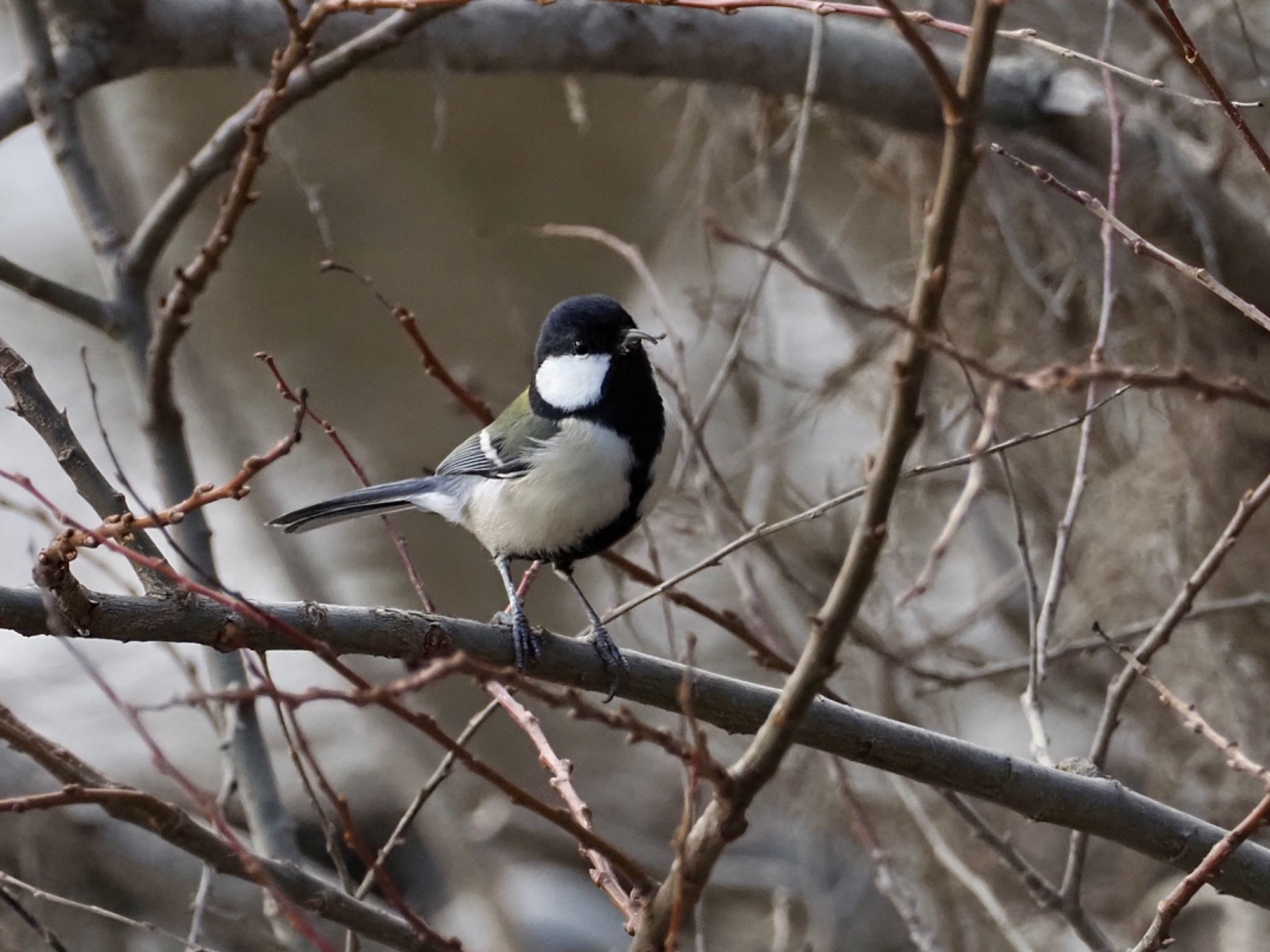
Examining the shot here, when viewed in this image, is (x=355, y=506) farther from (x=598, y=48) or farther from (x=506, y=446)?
(x=598, y=48)

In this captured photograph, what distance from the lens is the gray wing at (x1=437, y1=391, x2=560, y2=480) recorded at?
2.56m

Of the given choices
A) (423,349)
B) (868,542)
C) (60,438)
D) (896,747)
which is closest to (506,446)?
(423,349)

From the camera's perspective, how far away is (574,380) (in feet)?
8.48

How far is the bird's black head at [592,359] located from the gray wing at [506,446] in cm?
4

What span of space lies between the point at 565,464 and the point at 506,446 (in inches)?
8.7

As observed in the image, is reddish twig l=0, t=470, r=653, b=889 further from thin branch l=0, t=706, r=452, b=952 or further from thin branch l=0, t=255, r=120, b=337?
thin branch l=0, t=255, r=120, b=337

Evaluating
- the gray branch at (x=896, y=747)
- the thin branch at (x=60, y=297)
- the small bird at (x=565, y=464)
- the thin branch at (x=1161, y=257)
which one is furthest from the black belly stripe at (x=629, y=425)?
the thin branch at (x=1161, y=257)

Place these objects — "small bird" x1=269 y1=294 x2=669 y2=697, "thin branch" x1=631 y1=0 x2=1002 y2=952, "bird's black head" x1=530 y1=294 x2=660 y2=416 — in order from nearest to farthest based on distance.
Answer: "thin branch" x1=631 y1=0 x2=1002 y2=952, "small bird" x1=269 y1=294 x2=669 y2=697, "bird's black head" x1=530 y1=294 x2=660 y2=416


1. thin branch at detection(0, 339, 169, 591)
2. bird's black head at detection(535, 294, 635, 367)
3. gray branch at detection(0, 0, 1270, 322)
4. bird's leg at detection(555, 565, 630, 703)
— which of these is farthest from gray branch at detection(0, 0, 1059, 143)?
bird's leg at detection(555, 565, 630, 703)

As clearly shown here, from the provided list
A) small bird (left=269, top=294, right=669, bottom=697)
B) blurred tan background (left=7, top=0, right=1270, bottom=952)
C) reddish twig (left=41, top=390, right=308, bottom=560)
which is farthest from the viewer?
blurred tan background (left=7, top=0, right=1270, bottom=952)

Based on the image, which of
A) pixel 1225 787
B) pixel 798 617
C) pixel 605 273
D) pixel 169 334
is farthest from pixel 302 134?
pixel 1225 787

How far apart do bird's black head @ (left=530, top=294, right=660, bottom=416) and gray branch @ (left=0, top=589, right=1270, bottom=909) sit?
2.53 ft

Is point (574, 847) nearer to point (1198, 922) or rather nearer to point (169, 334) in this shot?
point (1198, 922)

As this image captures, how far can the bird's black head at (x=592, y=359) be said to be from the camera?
2.53 m
